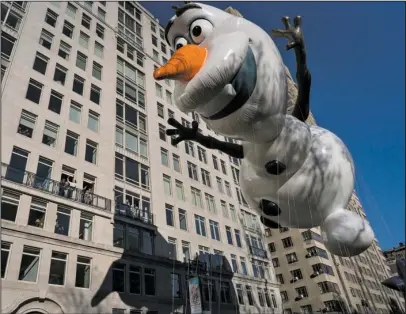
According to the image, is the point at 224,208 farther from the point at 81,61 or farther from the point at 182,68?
the point at 182,68

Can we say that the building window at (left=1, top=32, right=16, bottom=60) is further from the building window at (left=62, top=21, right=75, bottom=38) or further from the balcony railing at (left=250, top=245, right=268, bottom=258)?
the balcony railing at (left=250, top=245, right=268, bottom=258)

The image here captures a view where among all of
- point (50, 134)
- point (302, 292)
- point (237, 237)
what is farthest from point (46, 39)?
point (302, 292)

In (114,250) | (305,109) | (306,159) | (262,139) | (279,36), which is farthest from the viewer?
(114,250)

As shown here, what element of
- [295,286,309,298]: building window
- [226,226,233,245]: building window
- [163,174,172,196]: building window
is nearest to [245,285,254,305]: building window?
[226,226,233,245]: building window

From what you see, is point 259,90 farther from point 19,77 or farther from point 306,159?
point 19,77

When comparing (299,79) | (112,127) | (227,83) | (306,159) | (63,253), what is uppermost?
(112,127)

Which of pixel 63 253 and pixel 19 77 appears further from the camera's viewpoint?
pixel 19 77

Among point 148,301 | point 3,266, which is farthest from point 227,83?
point 148,301

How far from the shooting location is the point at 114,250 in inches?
664

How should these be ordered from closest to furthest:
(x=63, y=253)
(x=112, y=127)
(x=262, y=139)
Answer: (x=262, y=139)
(x=63, y=253)
(x=112, y=127)

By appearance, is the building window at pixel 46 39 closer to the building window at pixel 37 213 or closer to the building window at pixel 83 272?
the building window at pixel 37 213

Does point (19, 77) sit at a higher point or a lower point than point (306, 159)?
higher

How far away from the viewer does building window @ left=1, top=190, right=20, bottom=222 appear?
13.9 metres

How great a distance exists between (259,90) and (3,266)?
1335 cm
